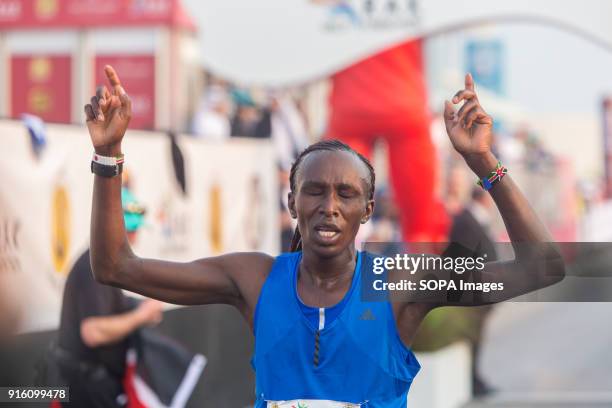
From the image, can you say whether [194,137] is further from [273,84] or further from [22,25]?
[22,25]

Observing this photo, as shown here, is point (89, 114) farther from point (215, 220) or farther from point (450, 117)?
point (215, 220)

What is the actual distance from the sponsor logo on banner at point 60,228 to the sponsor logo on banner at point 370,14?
304 centimetres

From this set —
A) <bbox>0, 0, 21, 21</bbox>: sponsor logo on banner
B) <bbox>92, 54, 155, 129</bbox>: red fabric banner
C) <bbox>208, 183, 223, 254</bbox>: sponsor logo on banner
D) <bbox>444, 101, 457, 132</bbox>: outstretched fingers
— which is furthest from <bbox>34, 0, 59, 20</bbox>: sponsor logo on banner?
<bbox>444, 101, 457, 132</bbox>: outstretched fingers

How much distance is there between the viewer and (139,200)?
639 cm

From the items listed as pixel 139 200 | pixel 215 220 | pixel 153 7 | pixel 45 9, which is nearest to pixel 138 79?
pixel 153 7

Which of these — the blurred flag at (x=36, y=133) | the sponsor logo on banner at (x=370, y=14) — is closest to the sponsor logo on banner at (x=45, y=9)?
the sponsor logo on banner at (x=370, y=14)

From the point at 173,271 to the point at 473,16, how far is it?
5172 mm

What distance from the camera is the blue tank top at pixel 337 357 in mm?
3295

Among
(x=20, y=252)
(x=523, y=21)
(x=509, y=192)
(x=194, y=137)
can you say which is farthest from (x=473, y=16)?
(x=509, y=192)

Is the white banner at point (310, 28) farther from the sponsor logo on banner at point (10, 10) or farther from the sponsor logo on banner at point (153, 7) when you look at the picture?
the sponsor logo on banner at point (10, 10)

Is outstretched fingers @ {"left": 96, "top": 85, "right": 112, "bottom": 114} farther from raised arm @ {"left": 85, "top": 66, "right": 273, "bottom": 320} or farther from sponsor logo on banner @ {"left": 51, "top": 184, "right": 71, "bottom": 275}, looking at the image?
sponsor logo on banner @ {"left": 51, "top": 184, "right": 71, "bottom": 275}

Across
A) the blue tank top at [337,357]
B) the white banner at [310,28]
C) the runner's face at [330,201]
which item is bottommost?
the blue tank top at [337,357]

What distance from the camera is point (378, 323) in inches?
131

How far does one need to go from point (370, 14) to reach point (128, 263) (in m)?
5.20
